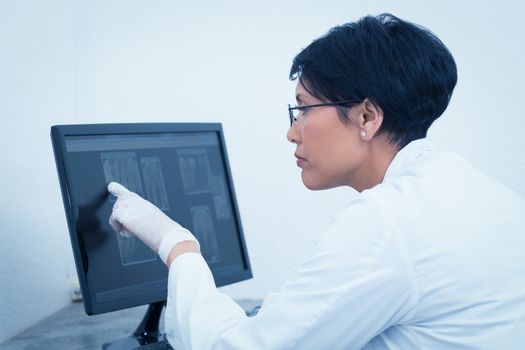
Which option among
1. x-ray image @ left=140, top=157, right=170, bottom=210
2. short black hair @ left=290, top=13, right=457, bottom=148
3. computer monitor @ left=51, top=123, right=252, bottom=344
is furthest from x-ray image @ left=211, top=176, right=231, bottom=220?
short black hair @ left=290, top=13, right=457, bottom=148

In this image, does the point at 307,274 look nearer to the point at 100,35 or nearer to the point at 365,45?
the point at 365,45

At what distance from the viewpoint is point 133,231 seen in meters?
1.02

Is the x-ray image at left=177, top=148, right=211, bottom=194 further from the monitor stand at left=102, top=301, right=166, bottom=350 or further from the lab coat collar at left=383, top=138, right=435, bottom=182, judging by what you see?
the lab coat collar at left=383, top=138, right=435, bottom=182

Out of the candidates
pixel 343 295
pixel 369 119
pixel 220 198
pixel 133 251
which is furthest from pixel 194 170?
pixel 343 295

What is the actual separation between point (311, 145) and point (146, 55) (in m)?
0.83

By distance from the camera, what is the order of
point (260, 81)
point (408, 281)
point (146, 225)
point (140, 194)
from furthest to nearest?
point (260, 81) → point (140, 194) → point (146, 225) → point (408, 281)

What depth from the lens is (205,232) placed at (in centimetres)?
123

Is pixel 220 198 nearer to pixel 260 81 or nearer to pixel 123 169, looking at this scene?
pixel 123 169

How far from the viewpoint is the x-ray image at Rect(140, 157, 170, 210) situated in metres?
1.15

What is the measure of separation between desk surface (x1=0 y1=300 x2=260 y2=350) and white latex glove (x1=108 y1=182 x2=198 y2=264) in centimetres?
30

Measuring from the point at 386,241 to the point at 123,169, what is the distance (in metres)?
0.59

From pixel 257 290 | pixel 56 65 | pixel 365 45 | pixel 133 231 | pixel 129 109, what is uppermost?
pixel 56 65

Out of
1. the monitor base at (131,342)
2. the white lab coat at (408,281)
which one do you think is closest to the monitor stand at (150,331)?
the monitor base at (131,342)

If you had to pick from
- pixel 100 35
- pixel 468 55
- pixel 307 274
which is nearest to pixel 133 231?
pixel 307 274
